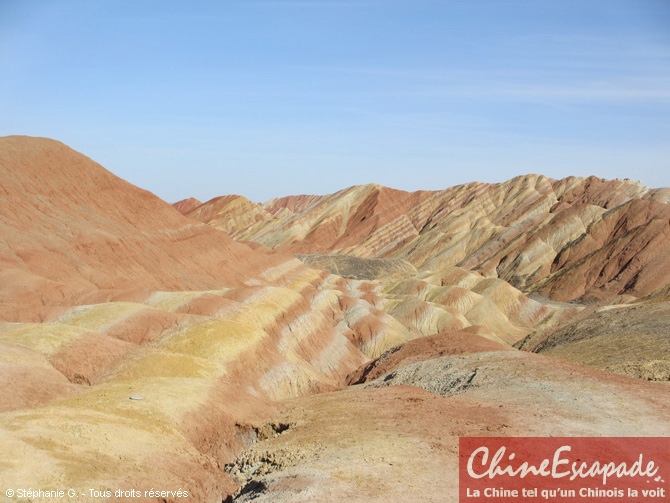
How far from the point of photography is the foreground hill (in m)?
123

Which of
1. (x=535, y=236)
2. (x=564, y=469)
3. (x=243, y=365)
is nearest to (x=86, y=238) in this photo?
(x=243, y=365)

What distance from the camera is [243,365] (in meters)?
43.2

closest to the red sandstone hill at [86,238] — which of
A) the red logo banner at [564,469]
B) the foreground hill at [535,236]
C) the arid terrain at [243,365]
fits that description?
the arid terrain at [243,365]

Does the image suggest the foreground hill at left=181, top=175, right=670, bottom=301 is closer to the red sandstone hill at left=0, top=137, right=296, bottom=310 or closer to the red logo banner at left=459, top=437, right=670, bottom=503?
the red sandstone hill at left=0, top=137, right=296, bottom=310

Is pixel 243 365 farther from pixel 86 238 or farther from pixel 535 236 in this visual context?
pixel 535 236

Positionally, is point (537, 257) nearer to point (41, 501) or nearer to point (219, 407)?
point (219, 407)

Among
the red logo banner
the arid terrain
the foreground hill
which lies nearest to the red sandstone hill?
the arid terrain

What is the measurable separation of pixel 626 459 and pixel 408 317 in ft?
221

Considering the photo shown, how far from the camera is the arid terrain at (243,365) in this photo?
21.7 metres

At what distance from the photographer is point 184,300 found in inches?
2138

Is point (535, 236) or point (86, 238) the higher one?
point (535, 236)

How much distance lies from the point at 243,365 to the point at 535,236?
121 meters

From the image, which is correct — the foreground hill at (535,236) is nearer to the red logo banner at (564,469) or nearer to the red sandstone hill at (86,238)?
the red sandstone hill at (86,238)

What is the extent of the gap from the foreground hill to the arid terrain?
10.8 metres
